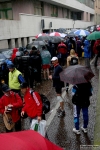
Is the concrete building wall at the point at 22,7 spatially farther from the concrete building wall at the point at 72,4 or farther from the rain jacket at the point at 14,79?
the rain jacket at the point at 14,79

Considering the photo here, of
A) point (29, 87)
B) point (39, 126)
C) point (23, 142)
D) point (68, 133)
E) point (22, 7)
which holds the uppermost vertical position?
point (22, 7)

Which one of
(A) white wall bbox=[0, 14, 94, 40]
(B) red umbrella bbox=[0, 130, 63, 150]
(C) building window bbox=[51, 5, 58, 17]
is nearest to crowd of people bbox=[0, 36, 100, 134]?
(B) red umbrella bbox=[0, 130, 63, 150]

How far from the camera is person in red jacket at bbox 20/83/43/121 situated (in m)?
4.54

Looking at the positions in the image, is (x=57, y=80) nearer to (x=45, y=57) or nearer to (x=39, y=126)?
(x=39, y=126)

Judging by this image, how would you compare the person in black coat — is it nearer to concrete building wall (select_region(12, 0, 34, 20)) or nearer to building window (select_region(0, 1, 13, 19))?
concrete building wall (select_region(12, 0, 34, 20))

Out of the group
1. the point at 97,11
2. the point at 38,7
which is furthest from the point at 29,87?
the point at 97,11

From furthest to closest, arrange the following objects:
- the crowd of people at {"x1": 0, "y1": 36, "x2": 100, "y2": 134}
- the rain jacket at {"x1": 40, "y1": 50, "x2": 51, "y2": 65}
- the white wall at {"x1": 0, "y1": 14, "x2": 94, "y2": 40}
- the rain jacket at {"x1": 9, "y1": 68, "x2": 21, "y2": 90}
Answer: the white wall at {"x1": 0, "y1": 14, "x2": 94, "y2": 40}
the rain jacket at {"x1": 40, "y1": 50, "x2": 51, "y2": 65}
the rain jacket at {"x1": 9, "y1": 68, "x2": 21, "y2": 90}
the crowd of people at {"x1": 0, "y1": 36, "x2": 100, "y2": 134}

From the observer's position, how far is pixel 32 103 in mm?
4582

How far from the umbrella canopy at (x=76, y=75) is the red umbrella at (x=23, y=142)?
270 cm

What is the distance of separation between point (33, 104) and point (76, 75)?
1.35 meters

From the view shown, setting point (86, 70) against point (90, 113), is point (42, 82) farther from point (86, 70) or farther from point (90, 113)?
point (86, 70)

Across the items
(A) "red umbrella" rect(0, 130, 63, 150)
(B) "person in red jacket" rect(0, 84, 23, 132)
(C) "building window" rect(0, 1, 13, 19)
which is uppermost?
Result: (C) "building window" rect(0, 1, 13, 19)

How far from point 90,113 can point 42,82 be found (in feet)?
14.9

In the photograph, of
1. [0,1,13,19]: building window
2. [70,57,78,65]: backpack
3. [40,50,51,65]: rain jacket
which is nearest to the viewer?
[70,57,78,65]: backpack
